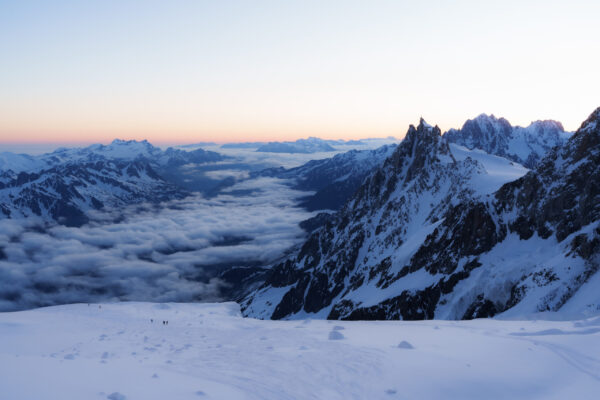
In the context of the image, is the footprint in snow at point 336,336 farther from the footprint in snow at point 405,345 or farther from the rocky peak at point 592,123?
the rocky peak at point 592,123

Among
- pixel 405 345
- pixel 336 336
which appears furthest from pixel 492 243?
pixel 405 345

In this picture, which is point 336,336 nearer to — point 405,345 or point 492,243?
point 405,345

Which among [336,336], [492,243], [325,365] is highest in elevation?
[325,365]

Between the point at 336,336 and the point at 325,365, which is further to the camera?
the point at 336,336

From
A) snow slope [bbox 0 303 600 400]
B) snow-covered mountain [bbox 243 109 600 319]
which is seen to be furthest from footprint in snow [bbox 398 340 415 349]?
snow-covered mountain [bbox 243 109 600 319]

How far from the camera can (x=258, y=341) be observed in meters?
20.8

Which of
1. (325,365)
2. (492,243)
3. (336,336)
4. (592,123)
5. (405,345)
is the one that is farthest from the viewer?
(492,243)

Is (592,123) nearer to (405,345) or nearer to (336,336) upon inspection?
(405,345)

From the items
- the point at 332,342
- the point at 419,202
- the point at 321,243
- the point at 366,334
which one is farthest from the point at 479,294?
the point at 321,243

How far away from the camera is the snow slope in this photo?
36.3 feet

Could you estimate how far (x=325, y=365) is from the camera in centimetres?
1428

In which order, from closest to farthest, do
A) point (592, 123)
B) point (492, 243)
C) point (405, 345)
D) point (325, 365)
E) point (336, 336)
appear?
1. point (325, 365)
2. point (405, 345)
3. point (336, 336)
4. point (592, 123)
5. point (492, 243)

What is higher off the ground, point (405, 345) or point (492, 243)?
point (405, 345)

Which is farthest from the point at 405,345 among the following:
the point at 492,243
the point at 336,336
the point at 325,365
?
the point at 492,243
